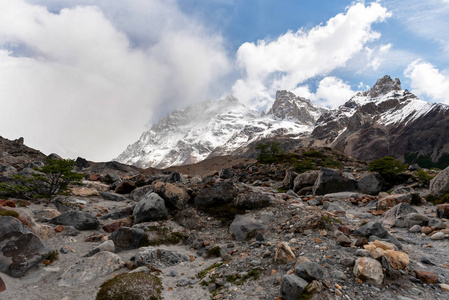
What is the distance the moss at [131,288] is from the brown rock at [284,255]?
3.22 meters

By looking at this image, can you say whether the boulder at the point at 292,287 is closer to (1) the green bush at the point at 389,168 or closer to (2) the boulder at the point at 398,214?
(2) the boulder at the point at 398,214

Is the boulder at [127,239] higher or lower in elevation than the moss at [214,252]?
higher

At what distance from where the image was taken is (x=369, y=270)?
508cm

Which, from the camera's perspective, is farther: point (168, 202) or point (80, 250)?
point (168, 202)

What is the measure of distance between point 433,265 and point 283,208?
223 inches

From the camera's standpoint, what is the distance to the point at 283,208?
1102cm

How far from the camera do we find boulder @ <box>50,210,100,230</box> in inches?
430

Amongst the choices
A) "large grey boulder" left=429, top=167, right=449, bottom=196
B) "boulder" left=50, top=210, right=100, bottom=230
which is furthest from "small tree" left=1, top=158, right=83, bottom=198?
"large grey boulder" left=429, top=167, right=449, bottom=196

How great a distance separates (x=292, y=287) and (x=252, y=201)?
695cm

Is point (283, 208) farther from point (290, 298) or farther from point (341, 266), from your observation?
point (290, 298)

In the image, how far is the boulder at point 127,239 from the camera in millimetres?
9102

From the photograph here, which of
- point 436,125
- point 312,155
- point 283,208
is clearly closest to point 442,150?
point 436,125

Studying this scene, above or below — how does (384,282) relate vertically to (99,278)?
below

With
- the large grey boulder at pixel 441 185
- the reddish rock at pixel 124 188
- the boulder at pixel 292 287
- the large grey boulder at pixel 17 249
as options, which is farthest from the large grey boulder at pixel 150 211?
the large grey boulder at pixel 441 185
